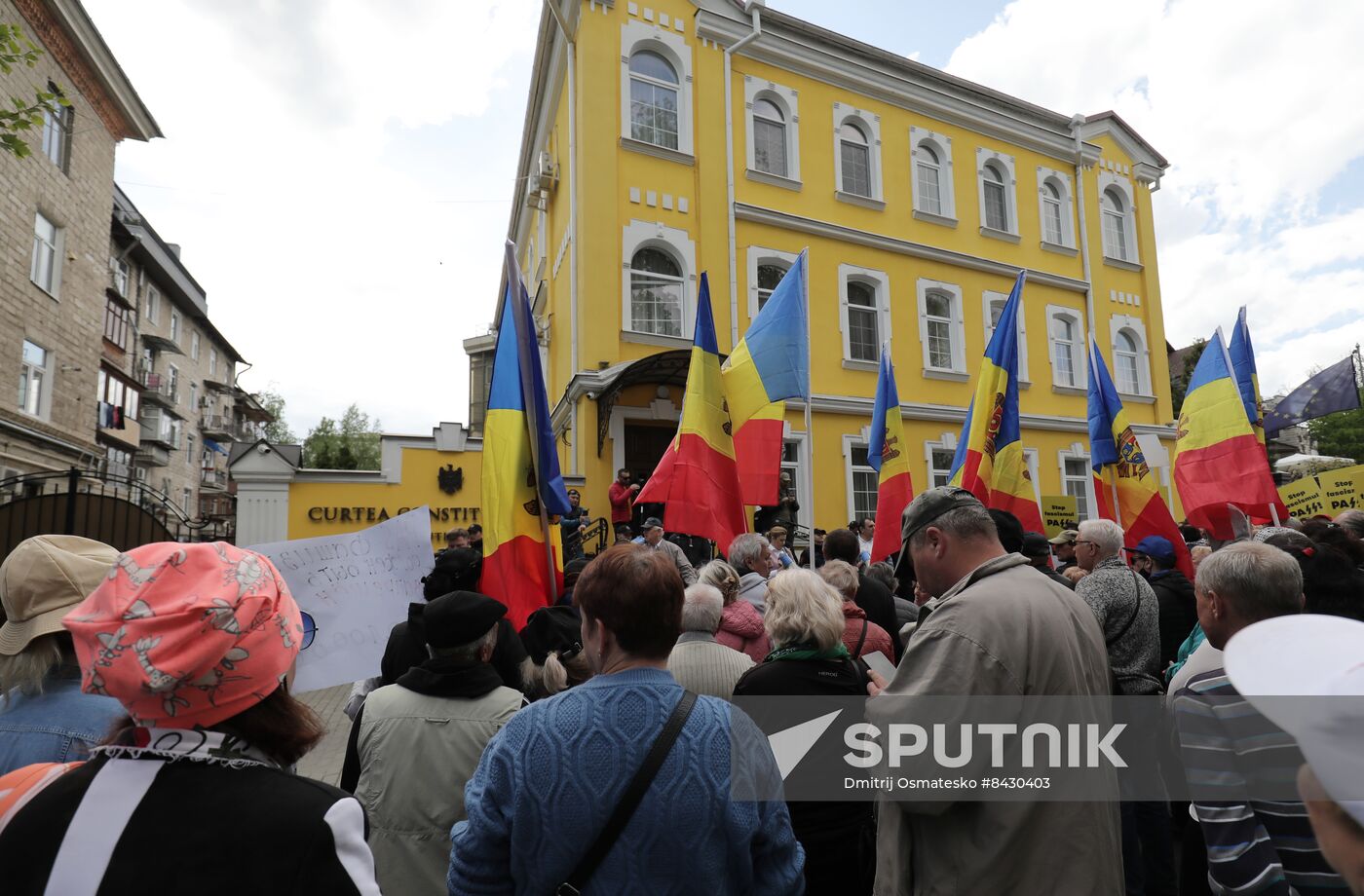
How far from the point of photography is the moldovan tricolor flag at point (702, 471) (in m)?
6.39

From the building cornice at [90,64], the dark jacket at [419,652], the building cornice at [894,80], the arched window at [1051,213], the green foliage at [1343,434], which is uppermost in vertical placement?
the building cornice at [90,64]

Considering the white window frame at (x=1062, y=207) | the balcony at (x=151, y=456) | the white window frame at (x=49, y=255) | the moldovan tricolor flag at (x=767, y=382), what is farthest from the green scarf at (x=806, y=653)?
the balcony at (x=151, y=456)

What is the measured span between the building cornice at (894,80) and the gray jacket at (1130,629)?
14.7 metres

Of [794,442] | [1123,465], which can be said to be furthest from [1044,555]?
[794,442]

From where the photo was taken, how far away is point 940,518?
269cm

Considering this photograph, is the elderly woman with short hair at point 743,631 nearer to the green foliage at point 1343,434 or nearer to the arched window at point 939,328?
the arched window at point 939,328

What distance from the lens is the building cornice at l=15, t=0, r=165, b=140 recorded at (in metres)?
16.8

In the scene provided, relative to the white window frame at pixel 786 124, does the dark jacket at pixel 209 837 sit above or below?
below

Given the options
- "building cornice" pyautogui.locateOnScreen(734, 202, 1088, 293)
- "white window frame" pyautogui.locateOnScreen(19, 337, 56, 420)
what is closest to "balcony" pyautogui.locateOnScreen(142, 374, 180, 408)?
"white window frame" pyautogui.locateOnScreen(19, 337, 56, 420)

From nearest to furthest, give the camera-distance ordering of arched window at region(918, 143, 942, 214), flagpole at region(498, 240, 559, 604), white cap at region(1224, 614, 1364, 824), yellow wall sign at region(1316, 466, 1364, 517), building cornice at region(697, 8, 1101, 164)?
1. white cap at region(1224, 614, 1364, 824)
2. flagpole at region(498, 240, 559, 604)
3. yellow wall sign at region(1316, 466, 1364, 517)
4. building cornice at region(697, 8, 1101, 164)
5. arched window at region(918, 143, 942, 214)

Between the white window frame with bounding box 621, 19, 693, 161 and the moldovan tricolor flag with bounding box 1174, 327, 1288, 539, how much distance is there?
34.0ft

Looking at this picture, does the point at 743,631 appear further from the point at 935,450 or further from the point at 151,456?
the point at 151,456

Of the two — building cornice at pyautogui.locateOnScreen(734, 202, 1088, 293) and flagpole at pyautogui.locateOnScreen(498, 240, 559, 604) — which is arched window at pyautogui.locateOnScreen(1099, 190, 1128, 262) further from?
flagpole at pyautogui.locateOnScreen(498, 240, 559, 604)

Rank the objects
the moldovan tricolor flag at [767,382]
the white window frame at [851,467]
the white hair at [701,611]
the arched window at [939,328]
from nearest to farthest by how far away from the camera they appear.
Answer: the white hair at [701,611] < the moldovan tricolor flag at [767,382] < the white window frame at [851,467] < the arched window at [939,328]
